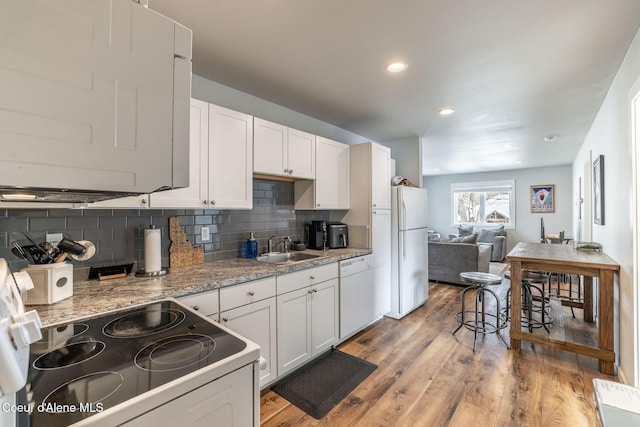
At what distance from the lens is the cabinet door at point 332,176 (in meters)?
3.01

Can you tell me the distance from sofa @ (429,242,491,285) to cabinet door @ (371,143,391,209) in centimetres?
228

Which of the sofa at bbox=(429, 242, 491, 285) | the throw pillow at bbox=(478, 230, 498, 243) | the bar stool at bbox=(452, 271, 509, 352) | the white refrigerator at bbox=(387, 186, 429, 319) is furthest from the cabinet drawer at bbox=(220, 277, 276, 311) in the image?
the throw pillow at bbox=(478, 230, 498, 243)

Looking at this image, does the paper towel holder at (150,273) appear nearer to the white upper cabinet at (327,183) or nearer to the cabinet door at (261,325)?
the cabinet door at (261,325)

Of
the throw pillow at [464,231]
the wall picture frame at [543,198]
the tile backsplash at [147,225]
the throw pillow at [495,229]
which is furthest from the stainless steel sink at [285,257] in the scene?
the wall picture frame at [543,198]

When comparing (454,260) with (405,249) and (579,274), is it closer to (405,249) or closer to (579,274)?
(405,249)

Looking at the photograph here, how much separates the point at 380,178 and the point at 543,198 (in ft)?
20.7

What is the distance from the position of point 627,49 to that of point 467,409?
8.57ft

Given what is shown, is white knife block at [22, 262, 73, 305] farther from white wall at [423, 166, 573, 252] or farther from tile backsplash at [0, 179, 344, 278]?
white wall at [423, 166, 573, 252]

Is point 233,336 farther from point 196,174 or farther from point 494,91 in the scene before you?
point 494,91

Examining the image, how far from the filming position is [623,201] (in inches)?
85.7

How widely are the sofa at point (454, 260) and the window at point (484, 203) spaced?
3.11m

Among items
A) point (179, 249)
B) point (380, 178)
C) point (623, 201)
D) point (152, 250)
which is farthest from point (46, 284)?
point (623, 201)

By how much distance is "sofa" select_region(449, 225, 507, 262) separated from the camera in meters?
7.31

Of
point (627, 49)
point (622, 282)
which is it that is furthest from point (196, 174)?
point (622, 282)
